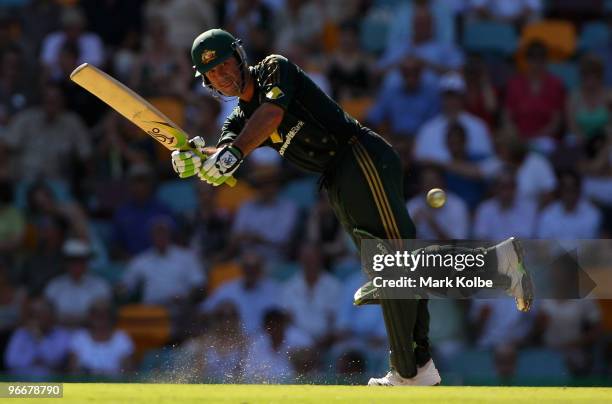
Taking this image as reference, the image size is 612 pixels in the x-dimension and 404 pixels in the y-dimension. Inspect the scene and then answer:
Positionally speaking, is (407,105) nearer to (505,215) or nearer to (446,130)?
(446,130)

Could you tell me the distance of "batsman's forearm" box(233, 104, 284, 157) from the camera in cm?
686

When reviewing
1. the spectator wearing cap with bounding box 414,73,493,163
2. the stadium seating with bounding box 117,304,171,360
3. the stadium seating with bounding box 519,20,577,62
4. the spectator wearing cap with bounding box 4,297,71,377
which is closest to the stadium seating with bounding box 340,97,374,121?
the spectator wearing cap with bounding box 414,73,493,163

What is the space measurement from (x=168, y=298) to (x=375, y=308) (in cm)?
196

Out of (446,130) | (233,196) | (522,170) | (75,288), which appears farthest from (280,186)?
(522,170)

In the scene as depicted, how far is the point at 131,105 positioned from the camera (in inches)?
290

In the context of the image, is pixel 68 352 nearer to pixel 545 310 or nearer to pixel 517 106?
pixel 545 310

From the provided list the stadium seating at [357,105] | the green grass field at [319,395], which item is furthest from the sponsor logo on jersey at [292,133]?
the stadium seating at [357,105]

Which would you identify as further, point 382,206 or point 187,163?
point 382,206

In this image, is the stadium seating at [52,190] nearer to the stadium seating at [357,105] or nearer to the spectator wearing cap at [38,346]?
the spectator wearing cap at [38,346]

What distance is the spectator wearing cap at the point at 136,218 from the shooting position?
11938 millimetres

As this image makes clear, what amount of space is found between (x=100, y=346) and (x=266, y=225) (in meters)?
1.97

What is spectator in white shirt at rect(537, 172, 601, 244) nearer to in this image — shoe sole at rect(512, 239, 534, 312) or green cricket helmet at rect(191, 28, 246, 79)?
shoe sole at rect(512, 239, 534, 312)

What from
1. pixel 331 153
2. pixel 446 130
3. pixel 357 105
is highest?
pixel 331 153

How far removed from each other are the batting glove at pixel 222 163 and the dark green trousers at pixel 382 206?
0.76m
